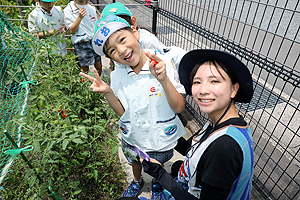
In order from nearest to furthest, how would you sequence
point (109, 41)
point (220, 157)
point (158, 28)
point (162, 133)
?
point (220, 157), point (109, 41), point (162, 133), point (158, 28)

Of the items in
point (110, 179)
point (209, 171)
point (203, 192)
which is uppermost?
point (209, 171)

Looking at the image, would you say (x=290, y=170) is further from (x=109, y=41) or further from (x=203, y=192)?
(x=109, y=41)

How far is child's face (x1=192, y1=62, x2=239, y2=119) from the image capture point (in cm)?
109

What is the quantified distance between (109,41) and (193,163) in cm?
100

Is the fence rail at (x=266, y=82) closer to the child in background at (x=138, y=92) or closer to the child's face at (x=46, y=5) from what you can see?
the child in background at (x=138, y=92)

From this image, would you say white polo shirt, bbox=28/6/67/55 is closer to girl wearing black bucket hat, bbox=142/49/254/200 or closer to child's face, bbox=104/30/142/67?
child's face, bbox=104/30/142/67

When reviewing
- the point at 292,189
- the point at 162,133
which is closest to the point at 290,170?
the point at 292,189

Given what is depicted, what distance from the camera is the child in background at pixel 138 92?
1.37 meters

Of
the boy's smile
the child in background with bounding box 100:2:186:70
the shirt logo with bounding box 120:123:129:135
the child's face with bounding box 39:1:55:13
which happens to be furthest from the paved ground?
the child's face with bounding box 39:1:55:13

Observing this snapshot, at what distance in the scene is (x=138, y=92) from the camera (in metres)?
1.55

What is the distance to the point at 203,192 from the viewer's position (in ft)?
3.38

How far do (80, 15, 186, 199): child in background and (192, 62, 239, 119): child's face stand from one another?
0.95ft

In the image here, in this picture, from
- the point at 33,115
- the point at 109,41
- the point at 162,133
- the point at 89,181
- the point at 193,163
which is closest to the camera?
the point at 193,163

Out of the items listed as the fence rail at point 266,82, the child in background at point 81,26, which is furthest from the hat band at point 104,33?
the child in background at point 81,26
